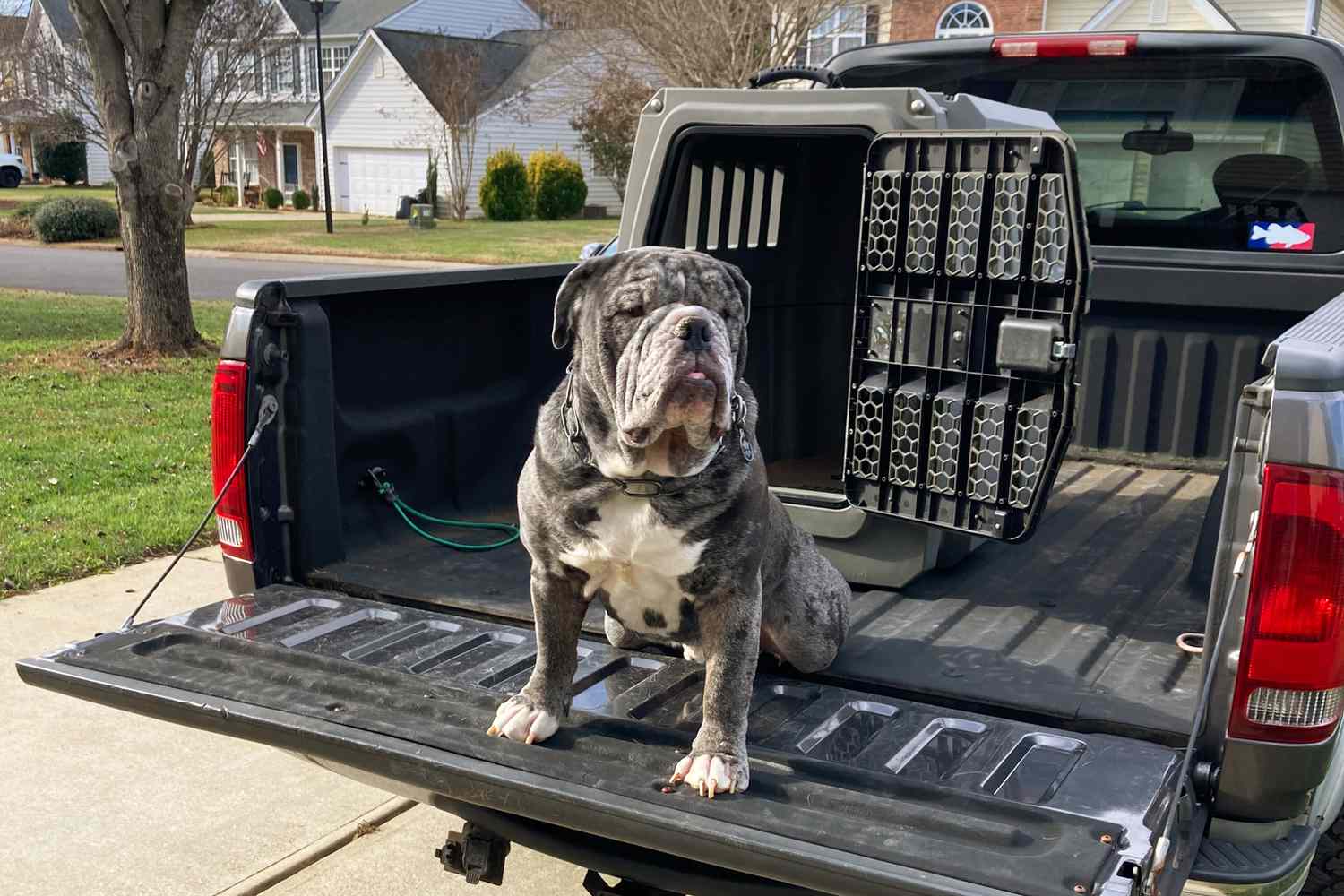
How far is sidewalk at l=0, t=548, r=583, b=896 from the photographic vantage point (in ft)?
11.5

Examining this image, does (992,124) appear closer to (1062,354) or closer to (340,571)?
(1062,354)

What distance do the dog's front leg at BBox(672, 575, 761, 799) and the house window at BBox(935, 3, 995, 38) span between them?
25068 millimetres

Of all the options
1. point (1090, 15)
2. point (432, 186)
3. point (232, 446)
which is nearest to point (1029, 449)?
point (232, 446)

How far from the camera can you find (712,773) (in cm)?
241

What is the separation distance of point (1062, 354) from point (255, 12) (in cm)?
2835

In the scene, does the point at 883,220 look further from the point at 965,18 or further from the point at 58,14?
the point at 58,14

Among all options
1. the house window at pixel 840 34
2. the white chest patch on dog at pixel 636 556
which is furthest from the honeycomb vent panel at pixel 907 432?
the house window at pixel 840 34

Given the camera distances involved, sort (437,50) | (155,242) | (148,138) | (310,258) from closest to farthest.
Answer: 1. (148,138)
2. (155,242)
3. (310,258)
4. (437,50)

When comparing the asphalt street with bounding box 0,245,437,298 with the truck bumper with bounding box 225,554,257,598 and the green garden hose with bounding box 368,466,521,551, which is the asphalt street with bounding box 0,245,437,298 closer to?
the green garden hose with bounding box 368,466,521,551

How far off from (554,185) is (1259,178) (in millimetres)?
32751

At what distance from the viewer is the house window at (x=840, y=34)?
73.6ft

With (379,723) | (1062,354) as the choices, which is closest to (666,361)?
(379,723)

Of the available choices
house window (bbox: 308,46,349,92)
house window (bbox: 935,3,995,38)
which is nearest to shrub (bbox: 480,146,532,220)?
house window (bbox: 308,46,349,92)

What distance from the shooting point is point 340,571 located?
3.69m
